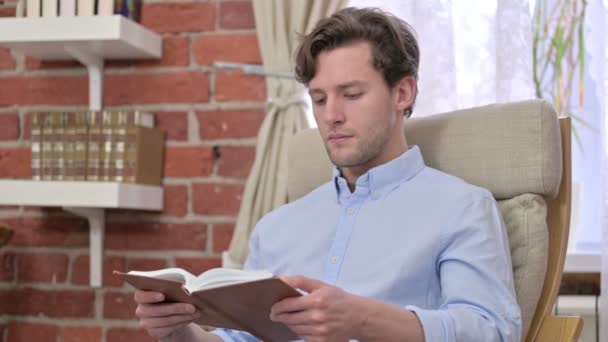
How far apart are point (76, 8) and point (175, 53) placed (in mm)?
276

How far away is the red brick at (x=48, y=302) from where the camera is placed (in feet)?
7.16

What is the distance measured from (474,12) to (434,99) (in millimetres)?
224

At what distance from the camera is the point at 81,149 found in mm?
2045

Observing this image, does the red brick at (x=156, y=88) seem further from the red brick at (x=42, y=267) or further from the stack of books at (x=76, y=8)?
the red brick at (x=42, y=267)

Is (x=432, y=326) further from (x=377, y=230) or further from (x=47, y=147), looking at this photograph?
(x=47, y=147)

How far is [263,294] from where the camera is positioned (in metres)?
1.00

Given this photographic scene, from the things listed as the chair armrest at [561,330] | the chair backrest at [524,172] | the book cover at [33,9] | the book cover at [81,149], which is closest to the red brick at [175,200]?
the book cover at [81,149]

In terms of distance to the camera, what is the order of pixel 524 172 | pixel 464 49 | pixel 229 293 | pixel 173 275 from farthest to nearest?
pixel 464 49 < pixel 524 172 < pixel 173 275 < pixel 229 293

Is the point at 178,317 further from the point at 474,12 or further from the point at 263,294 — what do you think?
the point at 474,12

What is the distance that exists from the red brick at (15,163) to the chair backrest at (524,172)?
47.6 inches

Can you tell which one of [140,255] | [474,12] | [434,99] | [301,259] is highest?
[474,12]

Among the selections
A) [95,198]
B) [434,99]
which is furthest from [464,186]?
[95,198]

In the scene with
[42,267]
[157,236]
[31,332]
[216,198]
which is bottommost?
[31,332]

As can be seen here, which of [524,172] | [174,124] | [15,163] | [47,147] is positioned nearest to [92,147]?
[47,147]
